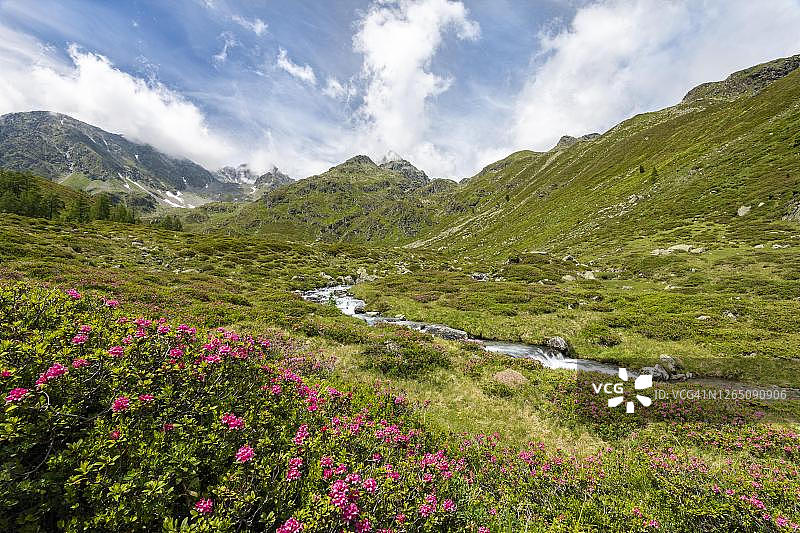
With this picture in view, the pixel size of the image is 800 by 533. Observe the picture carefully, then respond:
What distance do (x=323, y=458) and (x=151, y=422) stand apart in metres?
2.76

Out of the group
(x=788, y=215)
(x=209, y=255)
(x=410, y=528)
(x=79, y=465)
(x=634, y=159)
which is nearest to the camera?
(x=79, y=465)

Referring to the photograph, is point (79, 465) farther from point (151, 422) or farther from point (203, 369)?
point (203, 369)

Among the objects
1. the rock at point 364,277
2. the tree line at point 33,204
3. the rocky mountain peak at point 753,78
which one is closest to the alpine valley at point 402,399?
the rock at point 364,277

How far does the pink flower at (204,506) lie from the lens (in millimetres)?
4312

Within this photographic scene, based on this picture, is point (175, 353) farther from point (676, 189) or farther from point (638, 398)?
point (676, 189)

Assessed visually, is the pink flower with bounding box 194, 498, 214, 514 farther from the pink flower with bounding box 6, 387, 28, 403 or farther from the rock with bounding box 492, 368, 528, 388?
the rock with bounding box 492, 368, 528, 388

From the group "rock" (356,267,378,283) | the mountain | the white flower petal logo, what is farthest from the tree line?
the white flower petal logo

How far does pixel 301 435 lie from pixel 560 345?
20.7 m

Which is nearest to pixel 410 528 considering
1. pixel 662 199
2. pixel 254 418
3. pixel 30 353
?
pixel 254 418

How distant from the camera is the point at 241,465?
5117 millimetres

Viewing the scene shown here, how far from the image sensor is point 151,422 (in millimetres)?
5043

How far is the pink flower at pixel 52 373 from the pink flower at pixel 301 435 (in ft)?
11.8

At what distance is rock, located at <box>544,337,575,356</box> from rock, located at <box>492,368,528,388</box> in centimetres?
694

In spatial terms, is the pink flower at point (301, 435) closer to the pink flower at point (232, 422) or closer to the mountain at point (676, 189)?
the pink flower at point (232, 422)
